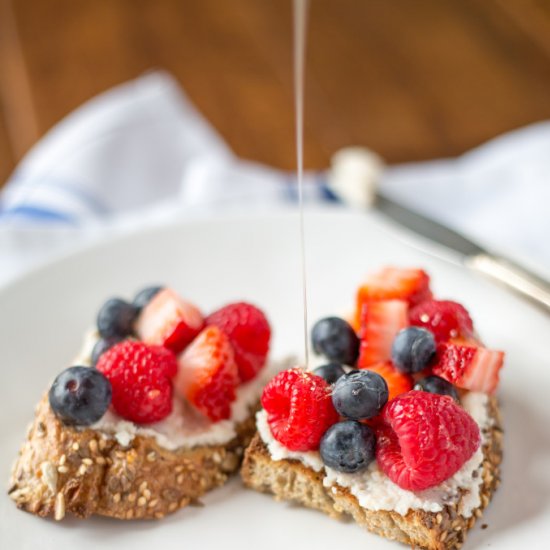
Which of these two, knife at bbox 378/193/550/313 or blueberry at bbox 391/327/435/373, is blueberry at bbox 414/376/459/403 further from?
knife at bbox 378/193/550/313

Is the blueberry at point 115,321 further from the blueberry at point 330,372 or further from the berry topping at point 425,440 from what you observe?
the berry topping at point 425,440

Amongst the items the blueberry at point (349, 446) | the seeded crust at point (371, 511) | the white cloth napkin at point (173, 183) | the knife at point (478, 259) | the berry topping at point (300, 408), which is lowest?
the seeded crust at point (371, 511)

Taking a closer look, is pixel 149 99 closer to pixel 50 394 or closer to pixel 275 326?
pixel 275 326

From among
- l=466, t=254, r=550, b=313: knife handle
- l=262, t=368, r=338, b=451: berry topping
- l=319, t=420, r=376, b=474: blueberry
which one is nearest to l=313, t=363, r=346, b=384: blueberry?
l=262, t=368, r=338, b=451: berry topping

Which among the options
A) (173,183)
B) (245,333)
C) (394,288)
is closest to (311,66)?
(173,183)

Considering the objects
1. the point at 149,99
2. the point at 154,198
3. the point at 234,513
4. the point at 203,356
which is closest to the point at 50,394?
the point at 203,356

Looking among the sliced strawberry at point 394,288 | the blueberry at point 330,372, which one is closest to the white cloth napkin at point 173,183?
the sliced strawberry at point 394,288
